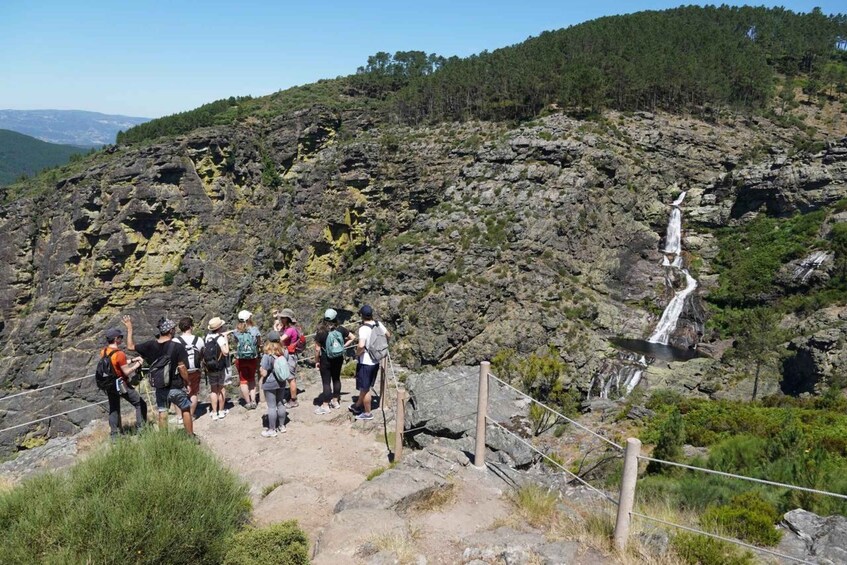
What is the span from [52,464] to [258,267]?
39.6 m

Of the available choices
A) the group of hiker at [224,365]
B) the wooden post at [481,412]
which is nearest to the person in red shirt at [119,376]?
the group of hiker at [224,365]

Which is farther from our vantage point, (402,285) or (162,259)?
(162,259)

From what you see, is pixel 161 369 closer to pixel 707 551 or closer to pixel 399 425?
pixel 399 425

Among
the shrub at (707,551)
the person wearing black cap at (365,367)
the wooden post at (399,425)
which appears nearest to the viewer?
the shrub at (707,551)

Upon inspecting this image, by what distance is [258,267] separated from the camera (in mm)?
47344

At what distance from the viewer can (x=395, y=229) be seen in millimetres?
48031

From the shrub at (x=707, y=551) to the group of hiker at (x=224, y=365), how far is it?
6.06 metres

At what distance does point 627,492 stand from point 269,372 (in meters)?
6.76

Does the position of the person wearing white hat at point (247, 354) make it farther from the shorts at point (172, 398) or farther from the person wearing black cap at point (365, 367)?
the person wearing black cap at point (365, 367)

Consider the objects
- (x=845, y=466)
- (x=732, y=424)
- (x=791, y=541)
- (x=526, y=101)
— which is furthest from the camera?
(x=526, y=101)

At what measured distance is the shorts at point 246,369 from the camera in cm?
1093

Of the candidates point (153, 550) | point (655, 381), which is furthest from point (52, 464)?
point (655, 381)

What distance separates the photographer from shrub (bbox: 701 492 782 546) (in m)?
6.00

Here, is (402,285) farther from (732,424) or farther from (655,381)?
(732,424)
